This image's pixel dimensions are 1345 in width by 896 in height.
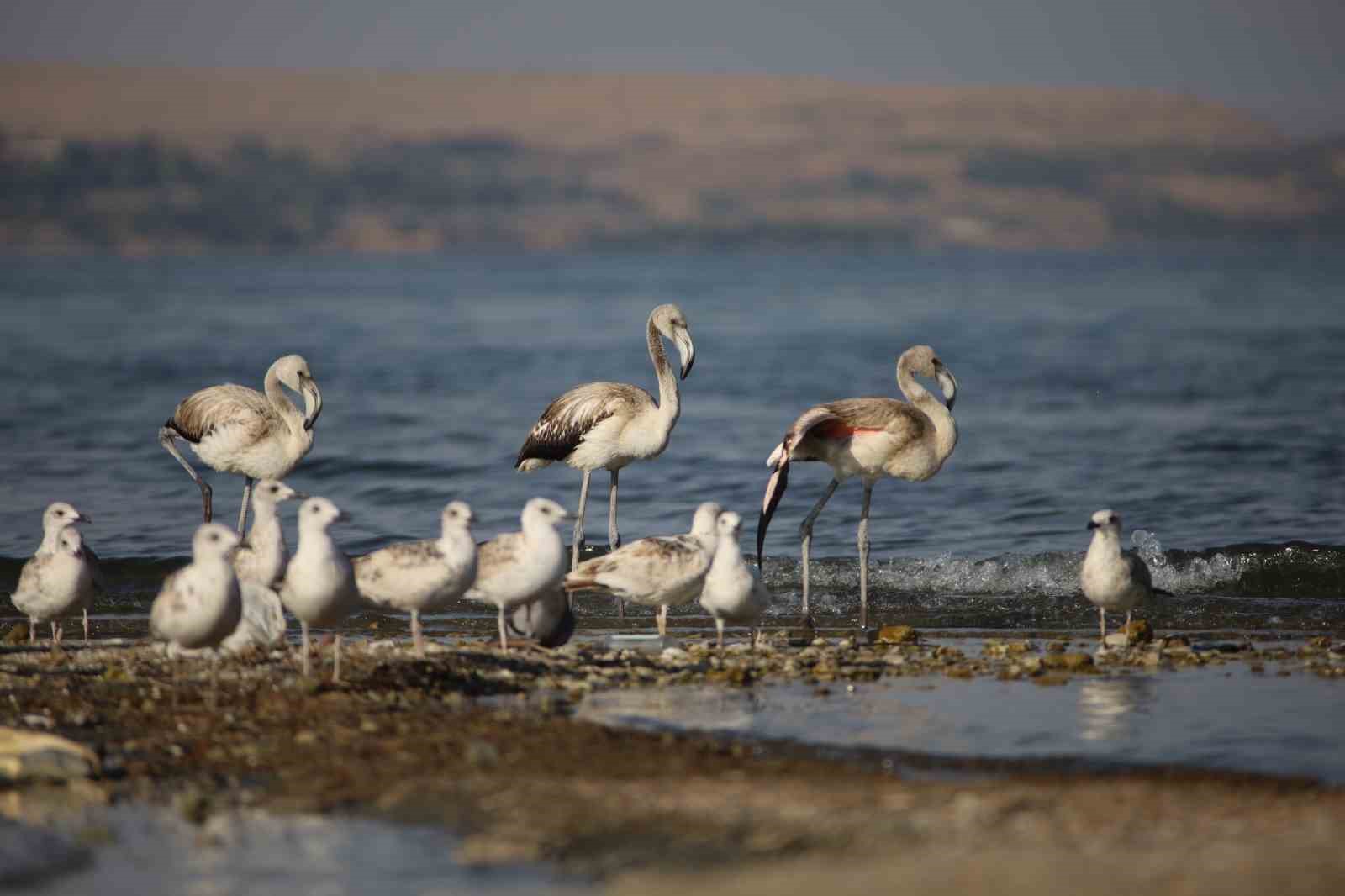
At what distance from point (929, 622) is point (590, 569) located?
3462mm

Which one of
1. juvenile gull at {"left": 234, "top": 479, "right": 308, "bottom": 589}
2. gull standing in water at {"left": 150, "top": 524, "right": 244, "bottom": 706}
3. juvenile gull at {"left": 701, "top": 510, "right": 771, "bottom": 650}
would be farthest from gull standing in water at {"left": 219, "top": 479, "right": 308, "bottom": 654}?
juvenile gull at {"left": 701, "top": 510, "right": 771, "bottom": 650}

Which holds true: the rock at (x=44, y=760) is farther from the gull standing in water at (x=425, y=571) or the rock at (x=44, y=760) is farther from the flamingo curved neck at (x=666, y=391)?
the flamingo curved neck at (x=666, y=391)

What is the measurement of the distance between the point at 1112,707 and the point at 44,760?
5491 millimetres

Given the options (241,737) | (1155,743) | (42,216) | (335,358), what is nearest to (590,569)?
(241,737)

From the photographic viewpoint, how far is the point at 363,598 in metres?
10.5

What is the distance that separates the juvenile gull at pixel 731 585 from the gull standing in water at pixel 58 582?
395 cm

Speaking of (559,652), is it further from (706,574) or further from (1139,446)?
(1139,446)

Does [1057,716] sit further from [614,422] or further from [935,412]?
[614,422]

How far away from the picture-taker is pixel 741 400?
32469mm

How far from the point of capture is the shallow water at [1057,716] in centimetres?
860

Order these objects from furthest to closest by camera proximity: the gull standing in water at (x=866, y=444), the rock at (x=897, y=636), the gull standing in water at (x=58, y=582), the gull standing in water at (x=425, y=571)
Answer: the gull standing in water at (x=866, y=444) → the rock at (x=897, y=636) → the gull standing in water at (x=58, y=582) → the gull standing in water at (x=425, y=571)

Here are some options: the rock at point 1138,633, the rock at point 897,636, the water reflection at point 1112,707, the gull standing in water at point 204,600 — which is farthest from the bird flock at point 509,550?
the water reflection at point 1112,707

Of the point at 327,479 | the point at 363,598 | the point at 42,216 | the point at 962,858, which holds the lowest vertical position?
the point at 962,858

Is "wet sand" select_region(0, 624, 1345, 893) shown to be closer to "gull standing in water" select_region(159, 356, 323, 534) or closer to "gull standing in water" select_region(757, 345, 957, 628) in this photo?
"gull standing in water" select_region(757, 345, 957, 628)
